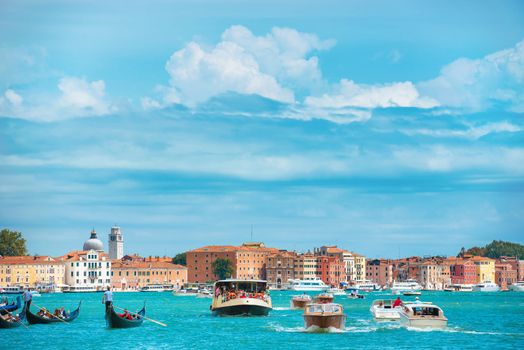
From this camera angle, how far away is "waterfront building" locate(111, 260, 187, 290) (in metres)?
167

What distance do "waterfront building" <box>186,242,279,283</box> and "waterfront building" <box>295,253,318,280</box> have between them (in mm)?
5981

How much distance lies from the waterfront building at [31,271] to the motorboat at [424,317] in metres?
113

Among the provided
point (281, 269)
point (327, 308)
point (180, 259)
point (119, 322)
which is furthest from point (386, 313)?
point (180, 259)

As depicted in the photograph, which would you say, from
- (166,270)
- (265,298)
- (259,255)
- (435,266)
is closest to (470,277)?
(435,266)

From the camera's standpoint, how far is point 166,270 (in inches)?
6836

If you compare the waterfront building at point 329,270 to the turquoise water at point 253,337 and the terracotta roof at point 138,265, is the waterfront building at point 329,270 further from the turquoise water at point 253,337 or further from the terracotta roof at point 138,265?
the turquoise water at point 253,337

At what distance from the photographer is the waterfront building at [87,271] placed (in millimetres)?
159875

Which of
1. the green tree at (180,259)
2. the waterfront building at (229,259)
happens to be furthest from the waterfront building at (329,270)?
the green tree at (180,259)

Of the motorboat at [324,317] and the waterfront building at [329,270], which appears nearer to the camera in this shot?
the motorboat at [324,317]

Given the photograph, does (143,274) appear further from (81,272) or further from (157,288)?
(81,272)

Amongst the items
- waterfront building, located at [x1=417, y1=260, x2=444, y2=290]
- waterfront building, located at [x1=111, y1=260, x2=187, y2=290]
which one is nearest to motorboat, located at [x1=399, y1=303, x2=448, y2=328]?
waterfront building, located at [x1=111, y1=260, x2=187, y2=290]

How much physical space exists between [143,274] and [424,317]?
12783cm

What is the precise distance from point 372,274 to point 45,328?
15385 cm

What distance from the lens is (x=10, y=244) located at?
156500 millimetres
